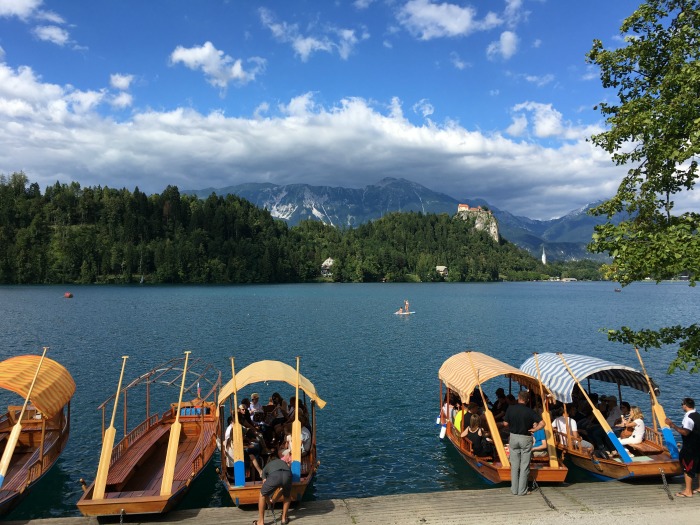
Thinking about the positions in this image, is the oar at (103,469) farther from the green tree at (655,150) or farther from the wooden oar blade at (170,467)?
the green tree at (655,150)

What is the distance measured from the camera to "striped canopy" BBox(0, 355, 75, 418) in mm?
16870

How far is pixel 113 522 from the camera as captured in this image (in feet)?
41.8

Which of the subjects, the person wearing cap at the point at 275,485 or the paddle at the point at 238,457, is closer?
the person wearing cap at the point at 275,485

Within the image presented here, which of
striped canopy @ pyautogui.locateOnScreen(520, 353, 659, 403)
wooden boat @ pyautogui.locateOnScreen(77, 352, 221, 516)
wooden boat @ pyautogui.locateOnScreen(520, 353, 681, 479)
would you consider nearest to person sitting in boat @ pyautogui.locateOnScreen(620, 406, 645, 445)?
wooden boat @ pyautogui.locateOnScreen(520, 353, 681, 479)

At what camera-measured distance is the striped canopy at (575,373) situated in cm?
1788

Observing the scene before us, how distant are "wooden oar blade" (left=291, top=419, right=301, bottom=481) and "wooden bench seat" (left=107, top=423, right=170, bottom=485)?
5785 millimetres

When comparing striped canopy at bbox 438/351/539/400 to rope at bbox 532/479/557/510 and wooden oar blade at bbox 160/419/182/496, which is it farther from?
wooden oar blade at bbox 160/419/182/496

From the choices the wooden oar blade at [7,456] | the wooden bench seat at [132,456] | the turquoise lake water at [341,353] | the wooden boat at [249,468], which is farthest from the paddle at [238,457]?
the wooden oar blade at [7,456]

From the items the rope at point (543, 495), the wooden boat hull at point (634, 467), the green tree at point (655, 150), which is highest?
the green tree at point (655, 150)

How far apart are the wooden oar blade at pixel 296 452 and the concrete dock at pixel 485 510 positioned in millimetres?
832

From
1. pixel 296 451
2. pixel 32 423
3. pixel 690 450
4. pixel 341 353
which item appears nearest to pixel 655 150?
pixel 690 450

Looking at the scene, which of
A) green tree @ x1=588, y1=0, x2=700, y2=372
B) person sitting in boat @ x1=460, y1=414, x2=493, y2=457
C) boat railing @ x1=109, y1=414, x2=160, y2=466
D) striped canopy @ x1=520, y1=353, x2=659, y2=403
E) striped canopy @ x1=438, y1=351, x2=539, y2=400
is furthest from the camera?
striped canopy @ x1=438, y1=351, x2=539, y2=400

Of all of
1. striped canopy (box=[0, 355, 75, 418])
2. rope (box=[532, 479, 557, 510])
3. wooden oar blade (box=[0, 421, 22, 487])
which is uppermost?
striped canopy (box=[0, 355, 75, 418])

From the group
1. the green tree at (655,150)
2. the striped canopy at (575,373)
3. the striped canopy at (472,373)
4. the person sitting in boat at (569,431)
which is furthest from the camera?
the striped canopy at (472,373)
